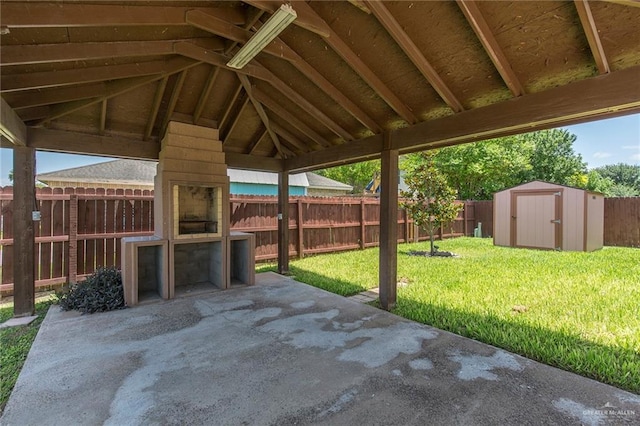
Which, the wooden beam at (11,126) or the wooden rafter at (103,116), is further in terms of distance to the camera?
the wooden rafter at (103,116)

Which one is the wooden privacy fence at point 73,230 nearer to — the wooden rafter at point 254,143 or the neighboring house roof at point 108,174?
the wooden rafter at point 254,143

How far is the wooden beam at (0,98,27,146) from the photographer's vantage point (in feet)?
10.0

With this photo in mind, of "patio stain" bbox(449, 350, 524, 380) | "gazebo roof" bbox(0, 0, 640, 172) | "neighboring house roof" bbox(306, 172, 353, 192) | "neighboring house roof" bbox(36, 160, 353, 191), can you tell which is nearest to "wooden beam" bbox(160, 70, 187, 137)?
"gazebo roof" bbox(0, 0, 640, 172)

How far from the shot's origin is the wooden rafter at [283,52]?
2.77 meters

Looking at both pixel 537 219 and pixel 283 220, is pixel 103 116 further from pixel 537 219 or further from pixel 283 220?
pixel 537 219

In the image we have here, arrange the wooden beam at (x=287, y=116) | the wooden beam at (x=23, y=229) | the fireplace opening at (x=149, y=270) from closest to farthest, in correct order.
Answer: the wooden beam at (x=23, y=229) → the wooden beam at (x=287, y=116) → the fireplace opening at (x=149, y=270)

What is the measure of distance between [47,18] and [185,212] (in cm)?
351

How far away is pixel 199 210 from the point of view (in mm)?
5457

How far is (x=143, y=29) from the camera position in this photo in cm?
293

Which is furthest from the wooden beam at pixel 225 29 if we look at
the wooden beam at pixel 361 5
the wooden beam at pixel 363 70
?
the wooden beam at pixel 361 5

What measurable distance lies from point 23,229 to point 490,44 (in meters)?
5.59

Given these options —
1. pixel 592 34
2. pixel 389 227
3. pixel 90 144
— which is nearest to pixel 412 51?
pixel 592 34

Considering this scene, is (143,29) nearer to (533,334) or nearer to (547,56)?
(547,56)

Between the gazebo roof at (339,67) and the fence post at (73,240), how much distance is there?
119cm
